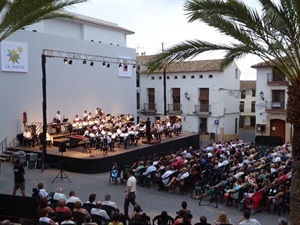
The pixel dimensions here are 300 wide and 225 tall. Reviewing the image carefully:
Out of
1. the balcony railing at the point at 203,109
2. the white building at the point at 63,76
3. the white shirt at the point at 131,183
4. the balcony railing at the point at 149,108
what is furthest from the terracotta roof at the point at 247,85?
the white shirt at the point at 131,183

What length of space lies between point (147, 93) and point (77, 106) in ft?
46.2

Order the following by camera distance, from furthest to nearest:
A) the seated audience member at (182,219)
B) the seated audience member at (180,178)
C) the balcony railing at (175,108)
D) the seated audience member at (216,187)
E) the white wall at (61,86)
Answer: the balcony railing at (175,108) < the white wall at (61,86) < the seated audience member at (180,178) < the seated audience member at (216,187) < the seated audience member at (182,219)

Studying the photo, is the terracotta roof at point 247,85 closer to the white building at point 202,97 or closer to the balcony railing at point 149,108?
the white building at point 202,97

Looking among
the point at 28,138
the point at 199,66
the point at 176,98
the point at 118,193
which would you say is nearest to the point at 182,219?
the point at 118,193

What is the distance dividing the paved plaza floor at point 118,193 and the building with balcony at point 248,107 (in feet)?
102

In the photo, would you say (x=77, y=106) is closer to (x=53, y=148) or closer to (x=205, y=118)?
(x=53, y=148)

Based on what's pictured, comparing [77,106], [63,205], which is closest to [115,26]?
[77,106]

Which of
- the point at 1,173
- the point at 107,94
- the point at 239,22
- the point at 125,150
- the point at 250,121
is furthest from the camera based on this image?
the point at 250,121

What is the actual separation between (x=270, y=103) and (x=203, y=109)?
666cm

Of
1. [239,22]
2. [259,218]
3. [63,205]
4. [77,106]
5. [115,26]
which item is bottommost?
[259,218]

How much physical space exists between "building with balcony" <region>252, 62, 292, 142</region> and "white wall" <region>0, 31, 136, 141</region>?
38.1 feet

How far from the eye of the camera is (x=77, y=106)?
2634cm

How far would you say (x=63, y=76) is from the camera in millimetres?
25125

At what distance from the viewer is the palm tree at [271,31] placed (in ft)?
22.9
